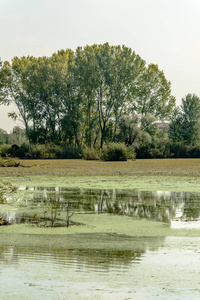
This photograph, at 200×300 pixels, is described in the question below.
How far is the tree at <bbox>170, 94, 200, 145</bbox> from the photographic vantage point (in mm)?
77312

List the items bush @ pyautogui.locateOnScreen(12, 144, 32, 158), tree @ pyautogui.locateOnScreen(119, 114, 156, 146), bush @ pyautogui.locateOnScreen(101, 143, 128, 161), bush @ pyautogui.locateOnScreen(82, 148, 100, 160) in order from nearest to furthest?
bush @ pyautogui.locateOnScreen(101, 143, 128, 161)
bush @ pyautogui.locateOnScreen(82, 148, 100, 160)
bush @ pyautogui.locateOnScreen(12, 144, 32, 158)
tree @ pyautogui.locateOnScreen(119, 114, 156, 146)

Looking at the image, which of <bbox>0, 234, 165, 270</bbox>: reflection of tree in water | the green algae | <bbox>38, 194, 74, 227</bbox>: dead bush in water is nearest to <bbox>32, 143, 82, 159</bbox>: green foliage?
<bbox>38, 194, 74, 227</bbox>: dead bush in water

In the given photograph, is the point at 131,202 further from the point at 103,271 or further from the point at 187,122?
the point at 187,122

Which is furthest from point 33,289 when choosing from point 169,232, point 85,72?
point 85,72

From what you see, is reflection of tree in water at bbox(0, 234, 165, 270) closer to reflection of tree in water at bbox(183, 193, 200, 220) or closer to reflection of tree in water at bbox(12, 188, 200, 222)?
reflection of tree in water at bbox(12, 188, 200, 222)

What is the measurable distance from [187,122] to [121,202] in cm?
6469

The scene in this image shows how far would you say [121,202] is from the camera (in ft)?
51.1

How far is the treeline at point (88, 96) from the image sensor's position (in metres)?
59.5

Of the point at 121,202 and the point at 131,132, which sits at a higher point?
the point at 131,132

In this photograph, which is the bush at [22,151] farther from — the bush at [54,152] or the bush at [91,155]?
the bush at [91,155]

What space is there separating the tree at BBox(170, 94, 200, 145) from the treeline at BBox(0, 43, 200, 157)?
11.4m

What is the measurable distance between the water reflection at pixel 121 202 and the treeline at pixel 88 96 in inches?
1520

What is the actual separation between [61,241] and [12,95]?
5718cm

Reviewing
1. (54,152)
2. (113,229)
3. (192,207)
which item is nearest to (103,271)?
(113,229)
